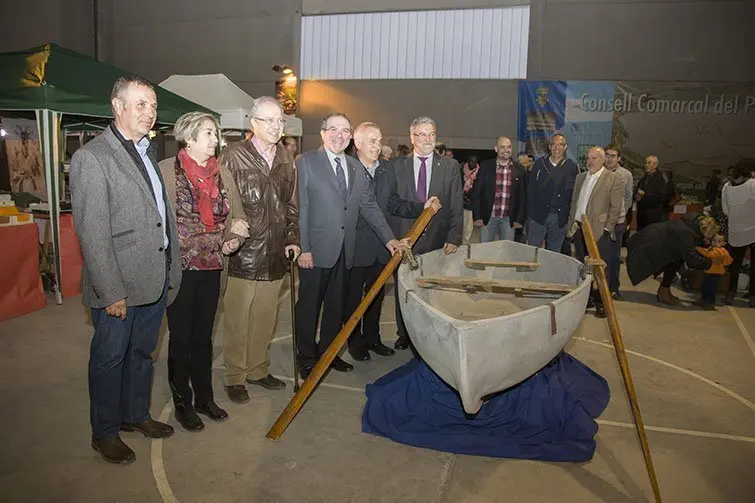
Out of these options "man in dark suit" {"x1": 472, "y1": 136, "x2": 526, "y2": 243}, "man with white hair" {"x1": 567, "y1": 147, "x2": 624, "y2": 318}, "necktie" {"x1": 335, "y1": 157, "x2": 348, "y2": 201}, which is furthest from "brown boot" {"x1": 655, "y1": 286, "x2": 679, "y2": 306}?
"necktie" {"x1": 335, "y1": 157, "x2": 348, "y2": 201}

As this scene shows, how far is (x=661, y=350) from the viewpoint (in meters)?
5.06

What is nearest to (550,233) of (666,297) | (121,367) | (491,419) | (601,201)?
(601,201)

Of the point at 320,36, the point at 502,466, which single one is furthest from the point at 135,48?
the point at 502,466

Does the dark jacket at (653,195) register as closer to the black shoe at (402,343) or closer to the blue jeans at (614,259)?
the blue jeans at (614,259)

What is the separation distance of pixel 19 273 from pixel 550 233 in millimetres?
5253

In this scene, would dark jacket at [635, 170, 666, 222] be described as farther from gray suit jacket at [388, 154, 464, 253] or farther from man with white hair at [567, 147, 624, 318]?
gray suit jacket at [388, 154, 464, 253]

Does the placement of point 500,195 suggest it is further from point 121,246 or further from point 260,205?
point 121,246

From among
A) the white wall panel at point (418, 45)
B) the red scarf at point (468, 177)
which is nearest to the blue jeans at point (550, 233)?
the red scarf at point (468, 177)

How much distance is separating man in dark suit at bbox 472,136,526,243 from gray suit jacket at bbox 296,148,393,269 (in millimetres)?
2651

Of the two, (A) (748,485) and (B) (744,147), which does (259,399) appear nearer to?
(A) (748,485)

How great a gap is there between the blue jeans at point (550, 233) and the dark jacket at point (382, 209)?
7.58ft

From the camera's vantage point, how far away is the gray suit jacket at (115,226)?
2.51m

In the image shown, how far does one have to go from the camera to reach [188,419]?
3248mm

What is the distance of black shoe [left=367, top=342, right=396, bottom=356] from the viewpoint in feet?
15.6
